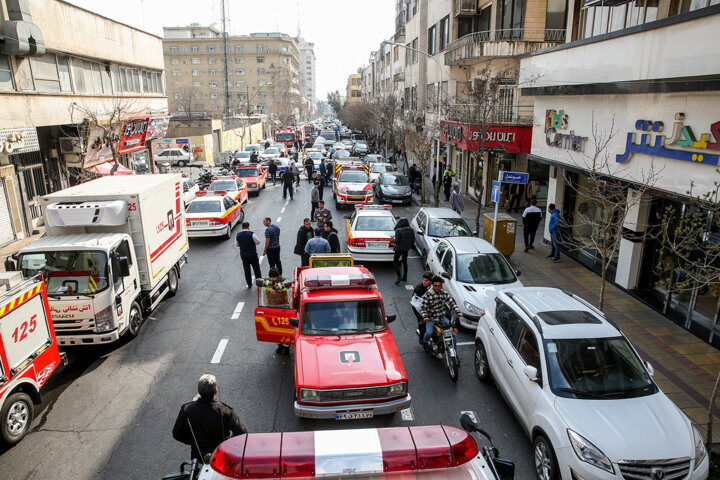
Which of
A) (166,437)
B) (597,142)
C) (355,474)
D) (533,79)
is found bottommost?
(166,437)

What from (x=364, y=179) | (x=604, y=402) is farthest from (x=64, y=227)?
(x=364, y=179)

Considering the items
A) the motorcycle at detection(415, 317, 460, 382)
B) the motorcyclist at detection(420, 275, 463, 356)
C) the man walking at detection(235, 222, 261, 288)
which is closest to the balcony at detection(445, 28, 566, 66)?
the man walking at detection(235, 222, 261, 288)

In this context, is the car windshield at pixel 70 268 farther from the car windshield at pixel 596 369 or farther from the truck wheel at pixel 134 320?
the car windshield at pixel 596 369

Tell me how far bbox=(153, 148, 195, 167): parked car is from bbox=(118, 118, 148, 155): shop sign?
14536mm

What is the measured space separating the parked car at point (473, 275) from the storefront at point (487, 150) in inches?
246

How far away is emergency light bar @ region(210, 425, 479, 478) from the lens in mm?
3365

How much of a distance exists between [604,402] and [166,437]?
592 cm

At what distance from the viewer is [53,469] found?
252 inches

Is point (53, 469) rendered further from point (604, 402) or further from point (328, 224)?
point (328, 224)

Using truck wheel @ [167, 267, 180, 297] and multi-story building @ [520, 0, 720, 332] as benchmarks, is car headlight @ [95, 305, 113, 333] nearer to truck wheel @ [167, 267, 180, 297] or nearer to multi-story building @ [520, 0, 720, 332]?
truck wheel @ [167, 267, 180, 297]

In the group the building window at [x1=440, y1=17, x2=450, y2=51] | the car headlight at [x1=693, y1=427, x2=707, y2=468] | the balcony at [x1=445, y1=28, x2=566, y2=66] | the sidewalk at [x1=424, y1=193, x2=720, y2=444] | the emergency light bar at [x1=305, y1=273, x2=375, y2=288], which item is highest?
the building window at [x1=440, y1=17, x2=450, y2=51]

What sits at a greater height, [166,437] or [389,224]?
[389,224]

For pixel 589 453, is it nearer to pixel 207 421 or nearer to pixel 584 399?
pixel 584 399

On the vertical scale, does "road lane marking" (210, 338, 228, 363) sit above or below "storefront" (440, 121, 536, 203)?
below
